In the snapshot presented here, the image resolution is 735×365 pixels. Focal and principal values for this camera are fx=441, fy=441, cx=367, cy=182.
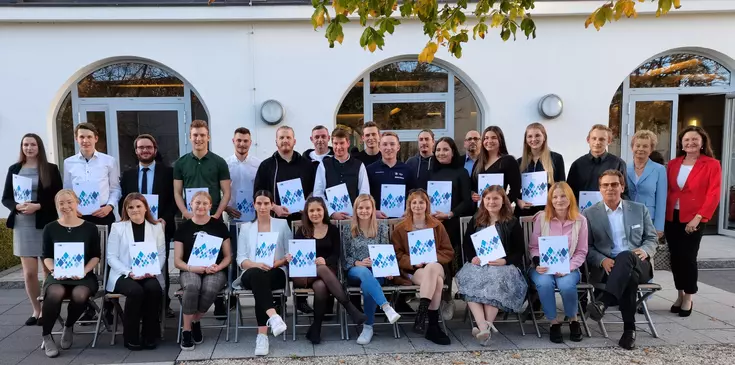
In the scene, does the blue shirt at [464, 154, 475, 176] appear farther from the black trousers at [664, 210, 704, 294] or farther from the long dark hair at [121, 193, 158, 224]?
the long dark hair at [121, 193, 158, 224]

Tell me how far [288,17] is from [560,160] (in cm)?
497

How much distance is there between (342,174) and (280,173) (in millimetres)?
654

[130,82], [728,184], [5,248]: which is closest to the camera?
[5,248]

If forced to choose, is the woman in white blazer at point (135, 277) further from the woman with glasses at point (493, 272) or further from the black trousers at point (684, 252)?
the black trousers at point (684, 252)

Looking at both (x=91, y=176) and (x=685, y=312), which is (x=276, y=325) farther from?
(x=685, y=312)

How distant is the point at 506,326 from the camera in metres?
4.43

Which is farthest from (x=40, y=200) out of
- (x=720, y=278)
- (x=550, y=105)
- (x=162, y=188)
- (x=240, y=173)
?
(x=720, y=278)

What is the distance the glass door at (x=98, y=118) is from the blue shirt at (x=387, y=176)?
5747 mm

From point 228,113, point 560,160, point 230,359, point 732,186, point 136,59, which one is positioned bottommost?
point 230,359

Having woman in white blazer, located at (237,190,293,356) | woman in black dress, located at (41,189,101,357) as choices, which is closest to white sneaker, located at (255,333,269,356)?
woman in white blazer, located at (237,190,293,356)

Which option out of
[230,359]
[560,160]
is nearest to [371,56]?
[560,160]

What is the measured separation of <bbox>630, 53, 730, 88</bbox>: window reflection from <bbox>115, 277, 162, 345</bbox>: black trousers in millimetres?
8690

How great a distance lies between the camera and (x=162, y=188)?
4.58 m

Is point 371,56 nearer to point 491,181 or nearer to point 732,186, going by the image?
point 491,181
